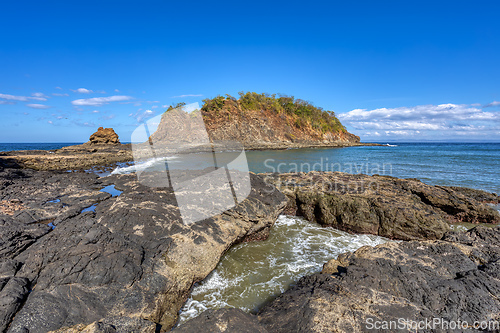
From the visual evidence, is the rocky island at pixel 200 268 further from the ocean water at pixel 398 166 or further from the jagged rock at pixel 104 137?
the jagged rock at pixel 104 137

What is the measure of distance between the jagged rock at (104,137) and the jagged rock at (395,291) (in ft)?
131

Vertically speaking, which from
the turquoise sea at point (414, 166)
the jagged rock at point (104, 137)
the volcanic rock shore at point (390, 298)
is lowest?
the turquoise sea at point (414, 166)

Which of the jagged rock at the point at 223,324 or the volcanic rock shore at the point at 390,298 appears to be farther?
the volcanic rock shore at the point at 390,298

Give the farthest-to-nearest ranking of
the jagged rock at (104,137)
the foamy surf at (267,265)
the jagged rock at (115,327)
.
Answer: the jagged rock at (104,137), the foamy surf at (267,265), the jagged rock at (115,327)

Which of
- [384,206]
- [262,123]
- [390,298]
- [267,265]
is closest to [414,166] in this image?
[384,206]

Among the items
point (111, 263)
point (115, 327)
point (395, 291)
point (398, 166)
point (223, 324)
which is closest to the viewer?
point (115, 327)

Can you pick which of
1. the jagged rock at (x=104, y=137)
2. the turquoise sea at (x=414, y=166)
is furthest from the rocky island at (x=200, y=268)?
the jagged rock at (x=104, y=137)

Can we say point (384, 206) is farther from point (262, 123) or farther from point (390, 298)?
point (262, 123)

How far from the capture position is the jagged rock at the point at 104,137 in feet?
115

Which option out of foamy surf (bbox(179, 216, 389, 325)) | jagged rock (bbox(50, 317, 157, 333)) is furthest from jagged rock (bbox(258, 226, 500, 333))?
jagged rock (bbox(50, 317, 157, 333))

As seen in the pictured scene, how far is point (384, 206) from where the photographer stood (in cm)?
727

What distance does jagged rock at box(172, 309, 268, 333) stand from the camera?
2.58 meters

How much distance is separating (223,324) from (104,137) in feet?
133

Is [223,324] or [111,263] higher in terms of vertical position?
[111,263]
